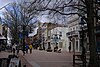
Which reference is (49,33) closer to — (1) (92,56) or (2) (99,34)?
(2) (99,34)

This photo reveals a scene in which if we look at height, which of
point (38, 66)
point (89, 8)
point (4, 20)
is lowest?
point (38, 66)

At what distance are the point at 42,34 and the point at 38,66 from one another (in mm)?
110949

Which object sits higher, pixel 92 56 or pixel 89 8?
pixel 89 8

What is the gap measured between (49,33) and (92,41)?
97.0 m

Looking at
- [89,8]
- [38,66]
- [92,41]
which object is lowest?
[38,66]

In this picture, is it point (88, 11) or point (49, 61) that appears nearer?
point (88, 11)

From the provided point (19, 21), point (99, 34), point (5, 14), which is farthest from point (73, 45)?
point (99, 34)

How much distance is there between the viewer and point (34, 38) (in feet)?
504

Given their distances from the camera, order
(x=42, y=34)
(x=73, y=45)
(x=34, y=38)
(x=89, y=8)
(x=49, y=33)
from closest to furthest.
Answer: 1. (x=89, y=8)
2. (x=73, y=45)
3. (x=49, y=33)
4. (x=42, y=34)
5. (x=34, y=38)

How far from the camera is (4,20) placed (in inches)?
3155

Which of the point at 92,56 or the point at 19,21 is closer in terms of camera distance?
the point at 92,56

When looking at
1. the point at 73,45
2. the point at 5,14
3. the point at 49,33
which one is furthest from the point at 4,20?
the point at 49,33

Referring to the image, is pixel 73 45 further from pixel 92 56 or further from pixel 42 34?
pixel 42 34

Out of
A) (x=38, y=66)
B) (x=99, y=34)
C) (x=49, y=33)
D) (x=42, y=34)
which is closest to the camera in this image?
(x=38, y=66)
